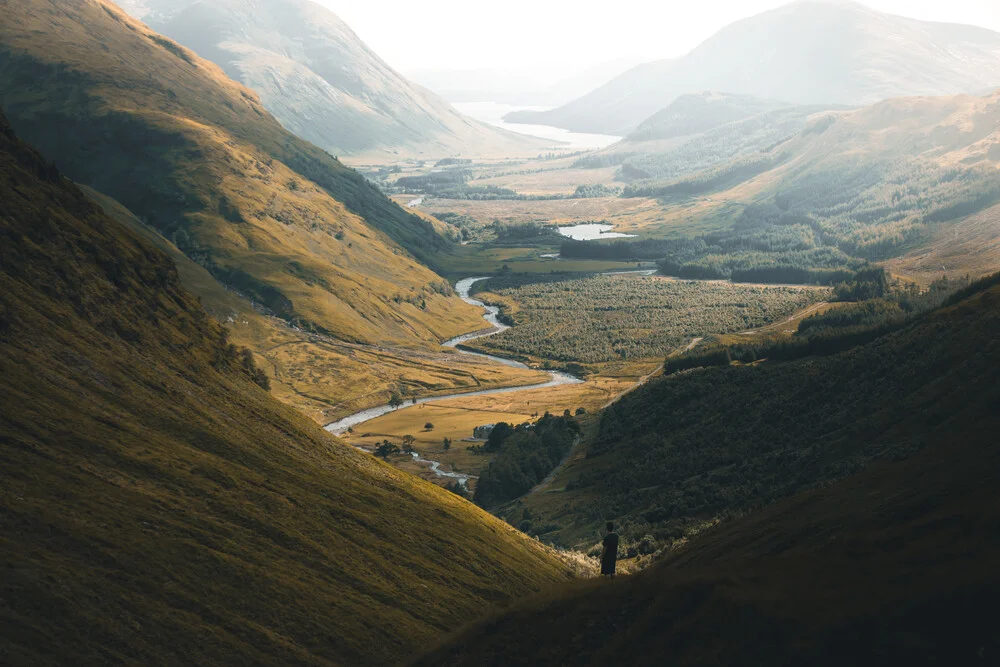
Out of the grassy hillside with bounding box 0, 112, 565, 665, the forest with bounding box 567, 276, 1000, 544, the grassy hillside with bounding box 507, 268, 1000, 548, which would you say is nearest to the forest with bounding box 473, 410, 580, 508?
the grassy hillside with bounding box 507, 268, 1000, 548

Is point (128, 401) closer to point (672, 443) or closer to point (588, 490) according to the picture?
point (588, 490)

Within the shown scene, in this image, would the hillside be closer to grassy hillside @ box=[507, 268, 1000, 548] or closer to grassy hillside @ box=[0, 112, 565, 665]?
grassy hillside @ box=[507, 268, 1000, 548]

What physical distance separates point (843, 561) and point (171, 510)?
57.0 m

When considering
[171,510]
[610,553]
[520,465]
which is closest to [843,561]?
[610,553]

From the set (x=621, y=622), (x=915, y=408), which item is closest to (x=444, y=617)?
(x=621, y=622)

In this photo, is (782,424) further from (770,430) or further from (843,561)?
(843,561)

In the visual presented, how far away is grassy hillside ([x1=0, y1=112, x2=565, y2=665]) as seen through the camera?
2453 inches

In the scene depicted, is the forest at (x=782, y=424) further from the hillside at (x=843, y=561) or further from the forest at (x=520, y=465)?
the forest at (x=520, y=465)

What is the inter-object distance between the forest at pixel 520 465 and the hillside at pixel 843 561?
4409cm

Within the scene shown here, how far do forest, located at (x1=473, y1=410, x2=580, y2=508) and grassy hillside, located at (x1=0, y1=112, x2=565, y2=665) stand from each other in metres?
50.9

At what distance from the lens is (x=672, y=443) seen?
163 meters

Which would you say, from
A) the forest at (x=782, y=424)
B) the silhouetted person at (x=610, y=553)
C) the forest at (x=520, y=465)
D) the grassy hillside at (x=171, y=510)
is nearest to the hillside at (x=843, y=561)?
the forest at (x=782, y=424)

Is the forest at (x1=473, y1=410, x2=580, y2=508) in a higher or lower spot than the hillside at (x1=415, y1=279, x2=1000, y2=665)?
lower

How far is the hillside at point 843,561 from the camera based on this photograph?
45.8 meters
